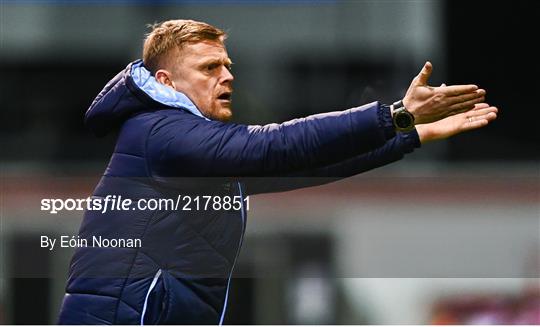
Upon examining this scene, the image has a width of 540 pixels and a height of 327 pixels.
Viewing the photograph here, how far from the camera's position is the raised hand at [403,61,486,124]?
78.2 inches

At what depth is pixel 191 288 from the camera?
2.17 metres

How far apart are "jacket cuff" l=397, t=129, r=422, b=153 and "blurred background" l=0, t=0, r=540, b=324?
1087 mm

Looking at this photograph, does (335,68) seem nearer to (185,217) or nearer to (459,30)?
(459,30)

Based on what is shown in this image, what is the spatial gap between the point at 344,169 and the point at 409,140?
16 cm

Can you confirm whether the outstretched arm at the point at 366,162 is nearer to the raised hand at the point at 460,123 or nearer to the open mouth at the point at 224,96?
the raised hand at the point at 460,123

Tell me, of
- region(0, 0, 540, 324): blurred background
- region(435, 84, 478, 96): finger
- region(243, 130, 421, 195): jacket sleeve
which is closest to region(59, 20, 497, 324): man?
region(435, 84, 478, 96): finger

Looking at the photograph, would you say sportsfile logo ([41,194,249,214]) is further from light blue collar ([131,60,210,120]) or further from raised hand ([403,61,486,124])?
raised hand ([403,61,486,124])

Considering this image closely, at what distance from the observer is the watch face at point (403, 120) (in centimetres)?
198

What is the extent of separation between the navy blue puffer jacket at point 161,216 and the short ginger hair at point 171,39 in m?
0.07

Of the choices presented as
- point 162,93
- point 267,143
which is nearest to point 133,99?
point 162,93

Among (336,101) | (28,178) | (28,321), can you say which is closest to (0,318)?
(28,321)

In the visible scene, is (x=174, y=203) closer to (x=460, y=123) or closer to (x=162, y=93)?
(x=162, y=93)

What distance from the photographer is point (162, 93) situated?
2209mm

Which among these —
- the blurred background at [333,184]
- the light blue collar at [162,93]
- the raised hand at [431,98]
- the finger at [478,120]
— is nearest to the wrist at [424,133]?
the finger at [478,120]
